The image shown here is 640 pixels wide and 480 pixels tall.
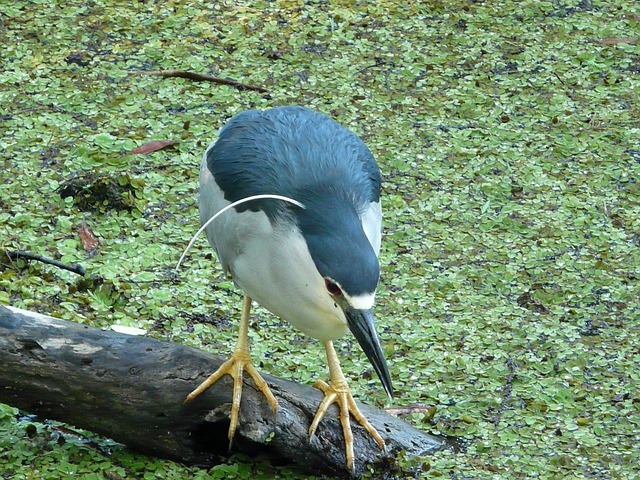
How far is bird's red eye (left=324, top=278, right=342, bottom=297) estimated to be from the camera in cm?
256

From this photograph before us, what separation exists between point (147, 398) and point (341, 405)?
57 cm

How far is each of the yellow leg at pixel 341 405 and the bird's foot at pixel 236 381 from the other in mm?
152

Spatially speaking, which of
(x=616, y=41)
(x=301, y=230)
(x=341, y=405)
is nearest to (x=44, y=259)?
(x=341, y=405)

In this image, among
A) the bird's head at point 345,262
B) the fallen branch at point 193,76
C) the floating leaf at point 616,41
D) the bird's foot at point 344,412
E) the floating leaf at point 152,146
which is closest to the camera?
the bird's head at point 345,262

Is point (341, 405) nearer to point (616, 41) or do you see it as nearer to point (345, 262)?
point (345, 262)

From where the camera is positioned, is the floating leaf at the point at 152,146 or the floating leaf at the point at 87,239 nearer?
the floating leaf at the point at 87,239

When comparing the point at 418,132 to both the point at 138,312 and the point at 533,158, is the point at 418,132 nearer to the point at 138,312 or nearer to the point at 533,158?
the point at 533,158

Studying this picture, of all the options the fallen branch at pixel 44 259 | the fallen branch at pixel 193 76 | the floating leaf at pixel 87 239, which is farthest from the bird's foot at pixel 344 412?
the fallen branch at pixel 193 76

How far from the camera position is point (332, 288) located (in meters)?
2.57

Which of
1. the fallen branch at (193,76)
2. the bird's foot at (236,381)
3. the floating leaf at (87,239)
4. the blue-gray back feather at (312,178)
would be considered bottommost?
the floating leaf at (87,239)

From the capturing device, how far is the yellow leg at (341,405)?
9.98 feet

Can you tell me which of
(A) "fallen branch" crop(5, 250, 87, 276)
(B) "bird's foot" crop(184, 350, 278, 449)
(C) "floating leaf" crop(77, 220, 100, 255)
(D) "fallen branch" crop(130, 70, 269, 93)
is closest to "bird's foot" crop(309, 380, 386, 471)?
(B) "bird's foot" crop(184, 350, 278, 449)

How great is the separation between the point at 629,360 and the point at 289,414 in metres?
1.23

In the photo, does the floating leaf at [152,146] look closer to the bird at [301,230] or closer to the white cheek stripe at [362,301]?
the bird at [301,230]
